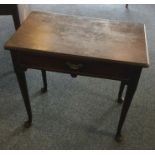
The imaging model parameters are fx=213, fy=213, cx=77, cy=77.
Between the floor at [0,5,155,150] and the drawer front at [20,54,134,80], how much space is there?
49cm

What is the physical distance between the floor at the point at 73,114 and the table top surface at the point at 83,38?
0.58m

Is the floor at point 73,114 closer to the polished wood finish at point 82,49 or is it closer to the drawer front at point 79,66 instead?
the polished wood finish at point 82,49

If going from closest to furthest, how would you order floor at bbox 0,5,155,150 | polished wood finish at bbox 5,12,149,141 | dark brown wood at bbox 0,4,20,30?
polished wood finish at bbox 5,12,149,141 → floor at bbox 0,5,155,150 → dark brown wood at bbox 0,4,20,30

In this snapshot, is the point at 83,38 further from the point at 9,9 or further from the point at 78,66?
the point at 9,9

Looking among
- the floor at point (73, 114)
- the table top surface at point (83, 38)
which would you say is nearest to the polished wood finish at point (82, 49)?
the table top surface at point (83, 38)

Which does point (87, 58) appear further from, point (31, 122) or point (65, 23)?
point (31, 122)

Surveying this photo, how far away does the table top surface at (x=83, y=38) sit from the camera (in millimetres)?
905

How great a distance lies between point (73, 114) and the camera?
4.60ft

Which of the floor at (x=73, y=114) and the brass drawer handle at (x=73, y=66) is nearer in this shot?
the brass drawer handle at (x=73, y=66)

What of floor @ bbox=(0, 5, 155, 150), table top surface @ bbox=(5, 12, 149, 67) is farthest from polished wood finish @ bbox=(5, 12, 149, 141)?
floor @ bbox=(0, 5, 155, 150)

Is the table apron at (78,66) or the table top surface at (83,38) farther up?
the table top surface at (83,38)

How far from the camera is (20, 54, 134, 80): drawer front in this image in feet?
3.00

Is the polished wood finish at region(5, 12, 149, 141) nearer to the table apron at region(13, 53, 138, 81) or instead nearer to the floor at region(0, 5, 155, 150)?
the table apron at region(13, 53, 138, 81)

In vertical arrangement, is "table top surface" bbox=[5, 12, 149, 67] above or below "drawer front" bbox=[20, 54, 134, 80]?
above
